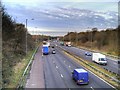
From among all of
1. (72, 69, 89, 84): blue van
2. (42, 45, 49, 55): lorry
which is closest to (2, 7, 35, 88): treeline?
(42, 45, 49, 55): lorry

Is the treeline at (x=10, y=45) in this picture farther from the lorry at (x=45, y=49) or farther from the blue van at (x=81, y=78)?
the blue van at (x=81, y=78)

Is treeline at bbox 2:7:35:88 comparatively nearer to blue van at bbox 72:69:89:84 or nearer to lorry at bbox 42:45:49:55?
lorry at bbox 42:45:49:55

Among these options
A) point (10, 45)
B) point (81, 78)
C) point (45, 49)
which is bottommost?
point (81, 78)

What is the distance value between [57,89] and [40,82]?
520cm

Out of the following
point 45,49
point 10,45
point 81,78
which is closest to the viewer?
point 81,78

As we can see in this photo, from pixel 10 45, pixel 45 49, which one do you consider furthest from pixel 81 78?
pixel 45 49

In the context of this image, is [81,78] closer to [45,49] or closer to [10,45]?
[10,45]

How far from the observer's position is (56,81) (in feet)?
123

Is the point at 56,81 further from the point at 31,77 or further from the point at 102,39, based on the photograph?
the point at 102,39

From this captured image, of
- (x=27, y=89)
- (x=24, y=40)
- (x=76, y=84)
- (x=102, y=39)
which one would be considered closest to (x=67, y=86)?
(x=76, y=84)

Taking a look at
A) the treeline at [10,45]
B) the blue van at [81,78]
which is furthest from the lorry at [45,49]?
the blue van at [81,78]

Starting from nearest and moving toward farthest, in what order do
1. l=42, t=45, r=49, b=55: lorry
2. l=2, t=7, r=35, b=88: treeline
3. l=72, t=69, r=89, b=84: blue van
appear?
l=2, t=7, r=35, b=88: treeline < l=72, t=69, r=89, b=84: blue van < l=42, t=45, r=49, b=55: lorry

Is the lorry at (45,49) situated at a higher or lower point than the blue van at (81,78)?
higher

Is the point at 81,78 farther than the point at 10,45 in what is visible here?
No
